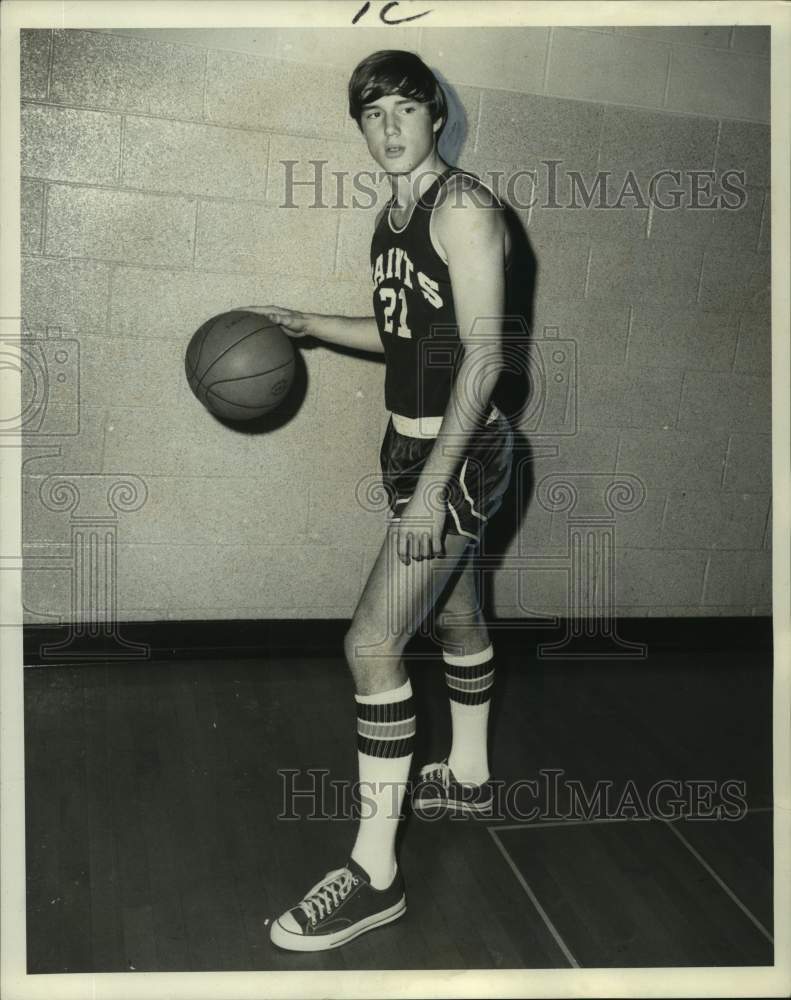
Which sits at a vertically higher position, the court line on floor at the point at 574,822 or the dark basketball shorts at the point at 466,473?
the dark basketball shorts at the point at 466,473

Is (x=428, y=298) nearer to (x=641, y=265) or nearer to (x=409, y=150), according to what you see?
(x=409, y=150)

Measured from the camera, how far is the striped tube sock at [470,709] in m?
2.50

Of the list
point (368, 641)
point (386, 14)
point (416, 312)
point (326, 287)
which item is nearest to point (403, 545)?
point (368, 641)

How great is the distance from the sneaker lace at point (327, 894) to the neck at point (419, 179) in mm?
1394

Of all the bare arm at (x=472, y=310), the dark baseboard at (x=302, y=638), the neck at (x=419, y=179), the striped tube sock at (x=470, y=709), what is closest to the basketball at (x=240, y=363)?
the neck at (x=419, y=179)

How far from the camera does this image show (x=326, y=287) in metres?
3.22

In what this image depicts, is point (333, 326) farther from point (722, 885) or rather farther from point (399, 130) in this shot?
point (722, 885)

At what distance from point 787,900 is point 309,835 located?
1.02 metres

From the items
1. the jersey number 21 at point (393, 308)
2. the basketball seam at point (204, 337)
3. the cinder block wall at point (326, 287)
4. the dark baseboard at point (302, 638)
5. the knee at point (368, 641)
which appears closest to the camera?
the knee at point (368, 641)

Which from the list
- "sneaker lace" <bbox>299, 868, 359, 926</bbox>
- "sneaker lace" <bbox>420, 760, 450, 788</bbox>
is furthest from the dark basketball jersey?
"sneaker lace" <bbox>299, 868, 359, 926</bbox>

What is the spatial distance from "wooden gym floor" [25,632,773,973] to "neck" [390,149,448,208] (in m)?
1.42

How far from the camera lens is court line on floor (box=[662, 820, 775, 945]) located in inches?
80.9

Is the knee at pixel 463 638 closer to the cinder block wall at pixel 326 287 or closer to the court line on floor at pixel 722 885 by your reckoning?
the court line on floor at pixel 722 885

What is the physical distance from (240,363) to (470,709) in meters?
1.01
